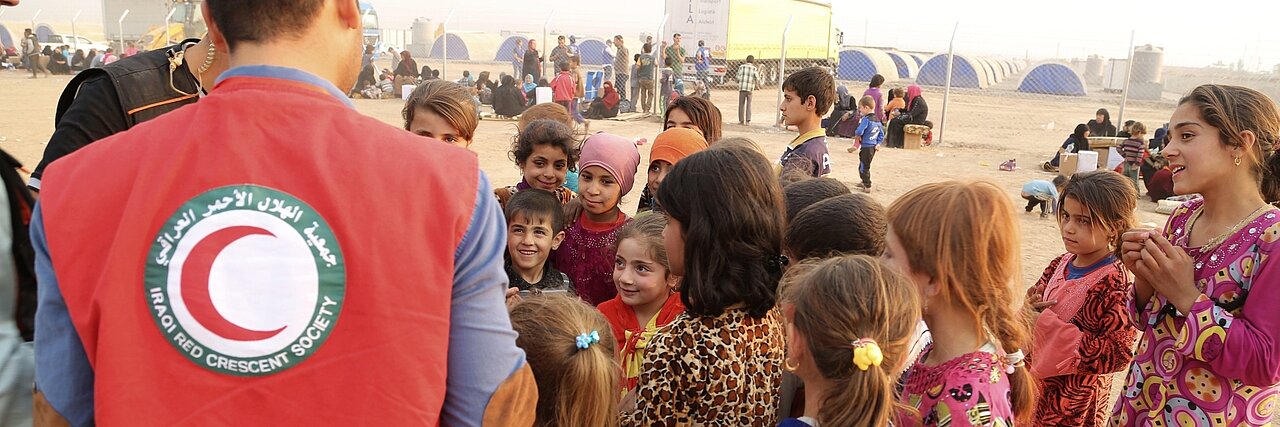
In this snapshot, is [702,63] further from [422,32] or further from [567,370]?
[422,32]

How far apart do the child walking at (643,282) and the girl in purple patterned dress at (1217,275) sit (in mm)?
1448

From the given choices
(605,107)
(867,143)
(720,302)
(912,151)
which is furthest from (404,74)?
(720,302)

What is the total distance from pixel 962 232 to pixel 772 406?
0.68m

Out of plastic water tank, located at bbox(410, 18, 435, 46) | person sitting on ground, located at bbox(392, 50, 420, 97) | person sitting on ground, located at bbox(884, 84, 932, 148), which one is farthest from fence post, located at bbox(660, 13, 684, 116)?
plastic water tank, located at bbox(410, 18, 435, 46)

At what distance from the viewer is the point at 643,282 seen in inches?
119

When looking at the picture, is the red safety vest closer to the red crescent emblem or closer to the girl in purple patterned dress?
the red crescent emblem

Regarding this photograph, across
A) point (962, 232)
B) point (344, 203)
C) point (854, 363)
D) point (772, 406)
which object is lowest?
point (772, 406)

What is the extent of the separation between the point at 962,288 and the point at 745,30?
2569 cm

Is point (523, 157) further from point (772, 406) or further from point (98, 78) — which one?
point (772, 406)

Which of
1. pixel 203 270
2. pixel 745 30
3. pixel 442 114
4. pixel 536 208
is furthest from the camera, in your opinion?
pixel 745 30

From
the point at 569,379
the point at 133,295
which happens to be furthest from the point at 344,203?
the point at 569,379

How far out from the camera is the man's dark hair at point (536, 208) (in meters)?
3.55

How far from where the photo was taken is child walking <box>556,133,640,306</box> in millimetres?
3678

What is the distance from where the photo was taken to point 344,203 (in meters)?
1.29
